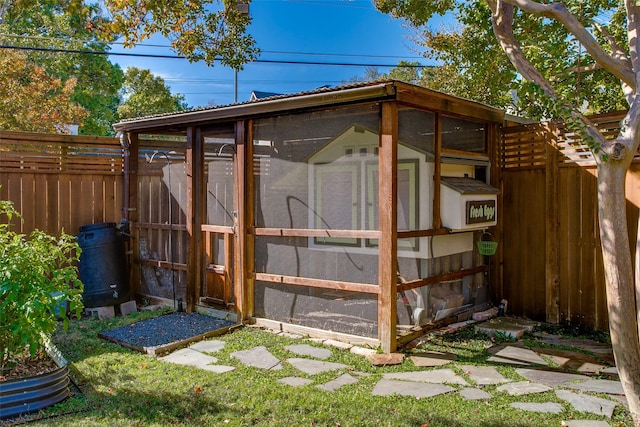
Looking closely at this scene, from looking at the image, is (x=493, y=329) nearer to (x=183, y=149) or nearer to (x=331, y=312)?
(x=331, y=312)

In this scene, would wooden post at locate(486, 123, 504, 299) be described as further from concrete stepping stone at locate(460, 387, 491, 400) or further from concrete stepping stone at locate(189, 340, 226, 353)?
concrete stepping stone at locate(189, 340, 226, 353)

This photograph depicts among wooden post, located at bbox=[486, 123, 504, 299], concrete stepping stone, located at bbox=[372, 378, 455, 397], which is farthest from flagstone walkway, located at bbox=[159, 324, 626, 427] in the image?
wooden post, located at bbox=[486, 123, 504, 299]

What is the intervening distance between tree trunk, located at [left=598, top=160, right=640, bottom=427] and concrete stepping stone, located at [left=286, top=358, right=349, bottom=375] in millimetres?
1933

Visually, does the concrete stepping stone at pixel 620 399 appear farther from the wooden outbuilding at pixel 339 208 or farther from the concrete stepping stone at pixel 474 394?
the wooden outbuilding at pixel 339 208

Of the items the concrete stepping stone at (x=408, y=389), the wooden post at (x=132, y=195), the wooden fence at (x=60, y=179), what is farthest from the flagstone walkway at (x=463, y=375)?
the wooden fence at (x=60, y=179)

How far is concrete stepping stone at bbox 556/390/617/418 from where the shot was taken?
10.4ft

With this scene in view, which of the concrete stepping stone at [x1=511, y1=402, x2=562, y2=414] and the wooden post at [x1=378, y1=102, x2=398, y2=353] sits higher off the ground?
the wooden post at [x1=378, y1=102, x2=398, y2=353]

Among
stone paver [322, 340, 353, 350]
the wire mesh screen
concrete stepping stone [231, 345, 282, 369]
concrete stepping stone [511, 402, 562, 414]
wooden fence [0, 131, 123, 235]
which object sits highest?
wooden fence [0, 131, 123, 235]

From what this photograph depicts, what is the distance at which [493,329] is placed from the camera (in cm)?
495

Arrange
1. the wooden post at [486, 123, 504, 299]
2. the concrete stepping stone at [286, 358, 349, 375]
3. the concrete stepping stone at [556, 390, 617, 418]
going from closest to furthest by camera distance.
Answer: the concrete stepping stone at [556, 390, 617, 418], the concrete stepping stone at [286, 358, 349, 375], the wooden post at [486, 123, 504, 299]

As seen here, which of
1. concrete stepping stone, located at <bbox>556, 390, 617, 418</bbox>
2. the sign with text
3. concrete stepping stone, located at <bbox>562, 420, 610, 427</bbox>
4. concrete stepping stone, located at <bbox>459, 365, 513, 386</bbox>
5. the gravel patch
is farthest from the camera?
the sign with text

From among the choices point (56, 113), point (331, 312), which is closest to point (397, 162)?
point (331, 312)

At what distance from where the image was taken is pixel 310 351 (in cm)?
448

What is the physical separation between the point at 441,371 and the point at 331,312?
124 centimetres
